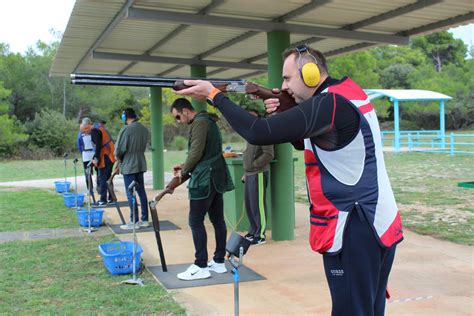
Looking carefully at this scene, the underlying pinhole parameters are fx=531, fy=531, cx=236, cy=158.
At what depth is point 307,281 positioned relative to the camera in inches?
218

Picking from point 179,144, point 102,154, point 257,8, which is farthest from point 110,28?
point 179,144

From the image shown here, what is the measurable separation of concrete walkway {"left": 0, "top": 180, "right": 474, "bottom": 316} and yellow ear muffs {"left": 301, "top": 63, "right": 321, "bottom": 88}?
2671mm

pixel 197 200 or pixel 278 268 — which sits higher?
pixel 197 200

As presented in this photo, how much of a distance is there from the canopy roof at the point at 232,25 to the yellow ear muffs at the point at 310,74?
434cm

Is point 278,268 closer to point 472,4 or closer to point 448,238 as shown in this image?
point 448,238

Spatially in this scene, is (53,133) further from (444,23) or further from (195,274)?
(195,274)

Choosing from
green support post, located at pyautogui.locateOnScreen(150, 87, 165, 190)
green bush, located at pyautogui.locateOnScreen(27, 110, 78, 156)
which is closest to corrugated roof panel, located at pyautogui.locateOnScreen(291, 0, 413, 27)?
green support post, located at pyautogui.locateOnScreen(150, 87, 165, 190)

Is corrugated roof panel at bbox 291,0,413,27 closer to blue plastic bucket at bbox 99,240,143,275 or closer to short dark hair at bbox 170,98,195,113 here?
short dark hair at bbox 170,98,195,113

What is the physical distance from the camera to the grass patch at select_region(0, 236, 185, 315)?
15.7 feet

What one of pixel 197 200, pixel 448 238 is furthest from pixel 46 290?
pixel 448 238

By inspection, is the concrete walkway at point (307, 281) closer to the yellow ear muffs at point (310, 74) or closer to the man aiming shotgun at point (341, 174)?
the man aiming shotgun at point (341, 174)

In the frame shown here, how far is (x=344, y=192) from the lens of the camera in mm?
2414

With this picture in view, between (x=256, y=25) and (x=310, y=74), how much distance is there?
516cm

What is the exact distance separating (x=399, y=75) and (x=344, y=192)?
5721 cm
